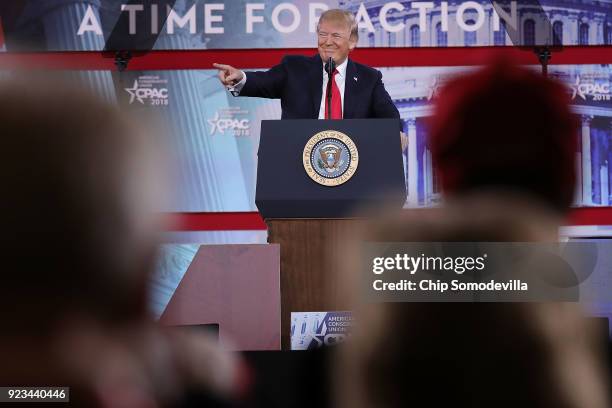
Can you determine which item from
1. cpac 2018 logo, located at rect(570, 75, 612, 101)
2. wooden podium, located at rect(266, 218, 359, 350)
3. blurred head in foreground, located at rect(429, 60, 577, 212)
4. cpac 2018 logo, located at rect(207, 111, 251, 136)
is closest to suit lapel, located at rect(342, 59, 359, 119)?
wooden podium, located at rect(266, 218, 359, 350)

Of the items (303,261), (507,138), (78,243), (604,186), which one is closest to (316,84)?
(303,261)

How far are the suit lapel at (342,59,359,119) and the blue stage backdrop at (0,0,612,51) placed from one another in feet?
6.59

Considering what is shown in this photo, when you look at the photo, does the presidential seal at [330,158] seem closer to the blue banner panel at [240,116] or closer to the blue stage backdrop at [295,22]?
the blue banner panel at [240,116]

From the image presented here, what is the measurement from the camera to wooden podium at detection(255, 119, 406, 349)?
0.96 metres

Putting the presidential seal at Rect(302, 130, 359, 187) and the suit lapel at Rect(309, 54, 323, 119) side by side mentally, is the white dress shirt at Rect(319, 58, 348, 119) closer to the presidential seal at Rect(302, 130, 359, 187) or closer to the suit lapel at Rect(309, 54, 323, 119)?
the suit lapel at Rect(309, 54, 323, 119)

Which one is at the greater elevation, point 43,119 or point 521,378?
point 43,119

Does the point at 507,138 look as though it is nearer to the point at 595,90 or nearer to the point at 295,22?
the point at 295,22

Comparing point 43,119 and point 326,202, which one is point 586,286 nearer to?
point 43,119

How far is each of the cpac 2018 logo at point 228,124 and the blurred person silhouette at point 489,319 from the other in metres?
3.78

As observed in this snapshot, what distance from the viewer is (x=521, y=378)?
0.36 m

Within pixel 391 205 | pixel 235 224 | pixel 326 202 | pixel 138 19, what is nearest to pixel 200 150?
pixel 235 224

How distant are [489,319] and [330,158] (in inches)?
31.8

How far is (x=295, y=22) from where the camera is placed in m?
4.16

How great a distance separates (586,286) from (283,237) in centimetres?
68
